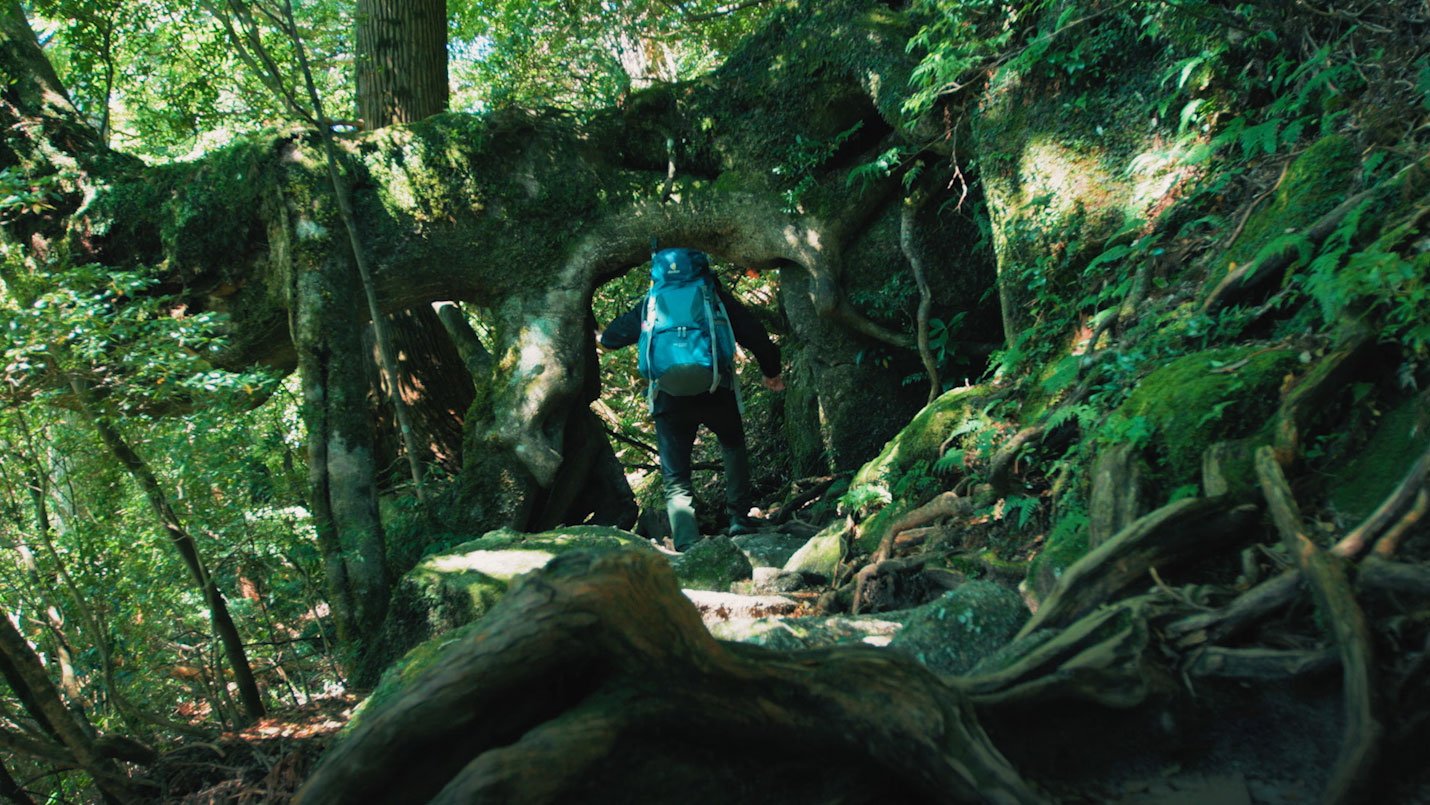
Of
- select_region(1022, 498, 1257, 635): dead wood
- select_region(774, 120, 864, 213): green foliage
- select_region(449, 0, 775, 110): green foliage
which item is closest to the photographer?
select_region(1022, 498, 1257, 635): dead wood

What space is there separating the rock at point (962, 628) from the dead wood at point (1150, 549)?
22.3 inches

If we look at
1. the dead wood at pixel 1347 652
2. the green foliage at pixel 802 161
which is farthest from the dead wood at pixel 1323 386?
the green foliage at pixel 802 161

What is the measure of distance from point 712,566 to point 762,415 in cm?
549

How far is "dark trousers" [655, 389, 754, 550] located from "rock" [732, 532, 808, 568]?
0.44 m

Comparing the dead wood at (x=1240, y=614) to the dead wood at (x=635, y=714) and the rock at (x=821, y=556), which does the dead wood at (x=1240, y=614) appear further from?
the rock at (x=821, y=556)

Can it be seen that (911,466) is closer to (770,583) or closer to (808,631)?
(770,583)

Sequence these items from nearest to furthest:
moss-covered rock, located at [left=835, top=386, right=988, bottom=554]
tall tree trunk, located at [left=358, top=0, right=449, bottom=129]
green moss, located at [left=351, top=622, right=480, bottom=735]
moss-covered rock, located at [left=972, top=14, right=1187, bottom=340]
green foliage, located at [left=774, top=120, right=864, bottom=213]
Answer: green moss, located at [left=351, top=622, right=480, bottom=735]
moss-covered rock, located at [left=972, top=14, right=1187, bottom=340]
moss-covered rock, located at [left=835, top=386, right=988, bottom=554]
green foliage, located at [left=774, top=120, right=864, bottom=213]
tall tree trunk, located at [left=358, top=0, right=449, bottom=129]

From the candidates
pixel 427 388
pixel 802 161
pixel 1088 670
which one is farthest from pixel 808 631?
pixel 427 388

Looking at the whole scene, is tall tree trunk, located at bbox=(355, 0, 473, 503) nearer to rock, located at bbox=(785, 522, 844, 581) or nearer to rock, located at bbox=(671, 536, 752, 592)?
rock, located at bbox=(671, 536, 752, 592)

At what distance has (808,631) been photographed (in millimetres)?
3973

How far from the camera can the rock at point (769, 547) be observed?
7.27 metres

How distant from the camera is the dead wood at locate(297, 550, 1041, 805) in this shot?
89.0 inches

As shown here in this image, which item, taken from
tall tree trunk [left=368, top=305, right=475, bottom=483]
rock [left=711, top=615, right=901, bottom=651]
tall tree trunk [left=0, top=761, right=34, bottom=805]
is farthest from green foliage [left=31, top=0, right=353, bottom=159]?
rock [left=711, top=615, right=901, bottom=651]

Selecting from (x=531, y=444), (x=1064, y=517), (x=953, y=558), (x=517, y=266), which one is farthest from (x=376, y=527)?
(x=1064, y=517)
